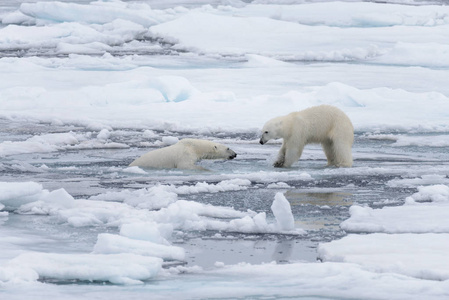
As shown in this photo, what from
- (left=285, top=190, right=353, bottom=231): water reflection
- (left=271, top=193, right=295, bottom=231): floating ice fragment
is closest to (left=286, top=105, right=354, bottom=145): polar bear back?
(left=285, top=190, right=353, bottom=231): water reflection

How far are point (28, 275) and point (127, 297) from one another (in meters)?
0.45

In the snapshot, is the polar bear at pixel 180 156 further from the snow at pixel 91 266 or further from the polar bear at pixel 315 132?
the snow at pixel 91 266

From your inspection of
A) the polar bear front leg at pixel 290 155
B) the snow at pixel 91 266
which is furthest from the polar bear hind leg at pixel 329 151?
the snow at pixel 91 266

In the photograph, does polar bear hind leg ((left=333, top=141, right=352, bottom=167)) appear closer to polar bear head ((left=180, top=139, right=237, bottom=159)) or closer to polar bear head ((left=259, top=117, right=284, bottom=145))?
polar bear head ((left=259, top=117, right=284, bottom=145))

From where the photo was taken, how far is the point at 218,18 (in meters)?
20.8

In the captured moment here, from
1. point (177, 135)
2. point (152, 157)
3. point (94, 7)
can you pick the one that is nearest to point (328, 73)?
point (177, 135)

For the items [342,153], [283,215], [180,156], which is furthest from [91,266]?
[342,153]

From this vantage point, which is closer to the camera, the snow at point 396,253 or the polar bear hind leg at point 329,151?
the snow at point 396,253

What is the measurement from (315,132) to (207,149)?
0.96 meters

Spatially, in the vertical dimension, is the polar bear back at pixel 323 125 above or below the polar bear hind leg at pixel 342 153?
above

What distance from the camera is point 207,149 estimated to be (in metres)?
7.15

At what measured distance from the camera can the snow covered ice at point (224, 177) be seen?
337 cm

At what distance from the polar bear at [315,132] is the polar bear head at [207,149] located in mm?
373

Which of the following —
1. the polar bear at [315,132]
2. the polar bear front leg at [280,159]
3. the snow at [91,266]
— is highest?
the polar bear at [315,132]
